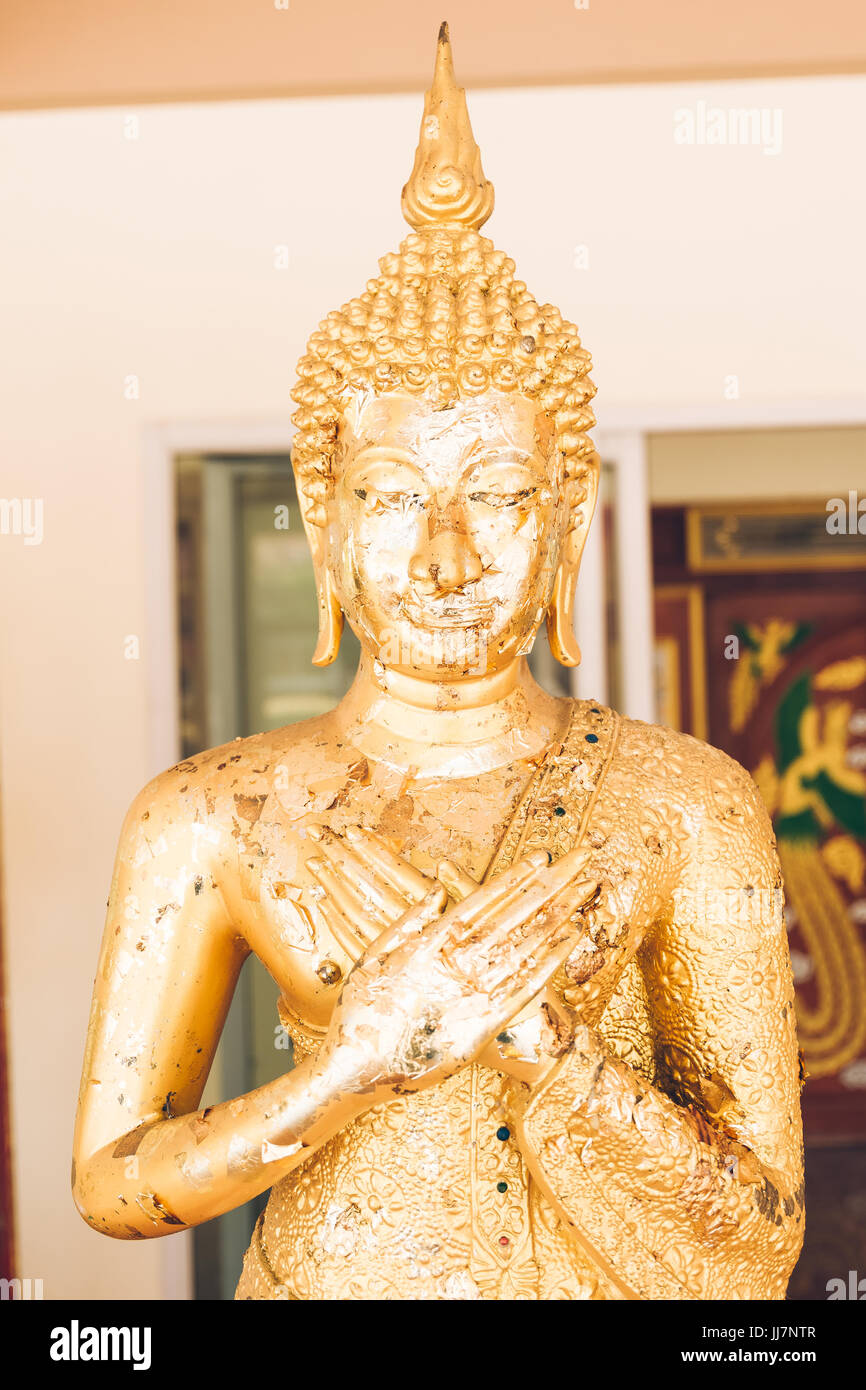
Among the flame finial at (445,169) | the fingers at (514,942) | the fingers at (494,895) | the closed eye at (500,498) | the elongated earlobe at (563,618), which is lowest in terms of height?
the fingers at (514,942)

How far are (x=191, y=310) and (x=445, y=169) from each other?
145 centimetres

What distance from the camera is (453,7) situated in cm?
299

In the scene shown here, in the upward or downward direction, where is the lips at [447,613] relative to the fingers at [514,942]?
upward

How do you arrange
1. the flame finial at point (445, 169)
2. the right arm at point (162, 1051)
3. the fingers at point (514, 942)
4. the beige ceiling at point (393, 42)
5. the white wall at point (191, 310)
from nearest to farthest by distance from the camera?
the fingers at point (514, 942) → the right arm at point (162, 1051) → the flame finial at point (445, 169) → the beige ceiling at point (393, 42) → the white wall at point (191, 310)

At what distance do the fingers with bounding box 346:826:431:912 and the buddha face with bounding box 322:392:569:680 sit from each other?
0.83 feet

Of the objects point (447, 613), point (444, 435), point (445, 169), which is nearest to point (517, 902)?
point (447, 613)

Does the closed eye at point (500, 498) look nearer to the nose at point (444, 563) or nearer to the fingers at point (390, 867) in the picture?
the nose at point (444, 563)

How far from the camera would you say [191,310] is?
341 cm

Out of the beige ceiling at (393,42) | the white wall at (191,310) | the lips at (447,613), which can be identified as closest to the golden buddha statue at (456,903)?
the lips at (447,613)

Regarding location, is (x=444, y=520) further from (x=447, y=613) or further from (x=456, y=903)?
(x=456, y=903)

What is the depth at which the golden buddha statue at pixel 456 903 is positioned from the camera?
190 cm

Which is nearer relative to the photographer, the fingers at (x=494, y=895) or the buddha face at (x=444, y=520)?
the fingers at (x=494, y=895)
